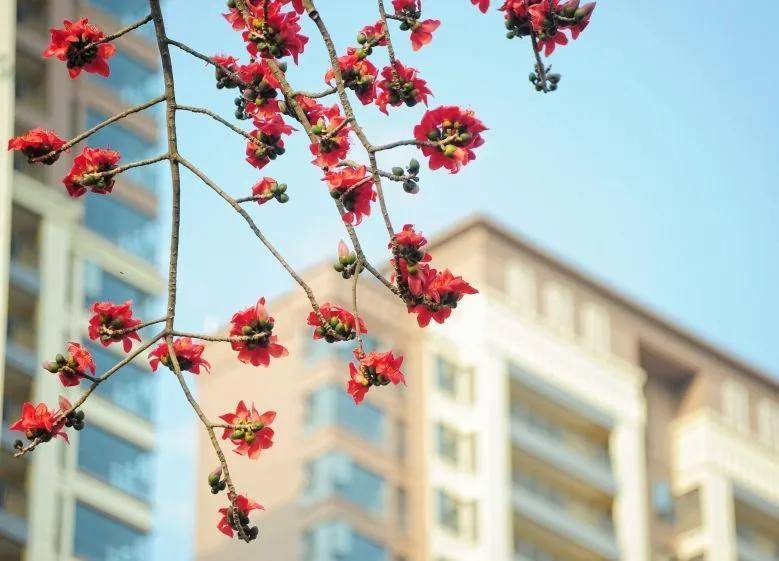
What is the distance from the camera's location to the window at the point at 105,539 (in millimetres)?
42500

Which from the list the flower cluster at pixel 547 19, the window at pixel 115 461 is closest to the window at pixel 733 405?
the window at pixel 115 461

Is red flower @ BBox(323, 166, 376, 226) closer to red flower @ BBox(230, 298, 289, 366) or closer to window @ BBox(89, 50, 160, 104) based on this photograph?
red flower @ BBox(230, 298, 289, 366)

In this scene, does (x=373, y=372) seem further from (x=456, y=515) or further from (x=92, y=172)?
(x=456, y=515)

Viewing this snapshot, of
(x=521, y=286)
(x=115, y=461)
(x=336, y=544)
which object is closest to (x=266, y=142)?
(x=115, y=461)

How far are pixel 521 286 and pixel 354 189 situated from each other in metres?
57.2

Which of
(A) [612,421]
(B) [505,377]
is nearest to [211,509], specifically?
(B) [505,377]

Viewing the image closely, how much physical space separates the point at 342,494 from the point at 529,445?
9.55 meters

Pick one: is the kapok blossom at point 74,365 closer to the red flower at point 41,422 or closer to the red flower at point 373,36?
the red flower at point 41,422

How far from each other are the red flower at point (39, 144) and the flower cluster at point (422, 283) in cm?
145

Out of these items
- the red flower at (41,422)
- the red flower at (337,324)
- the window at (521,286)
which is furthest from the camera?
the window at (521,286)

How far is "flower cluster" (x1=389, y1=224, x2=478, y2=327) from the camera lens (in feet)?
20.1

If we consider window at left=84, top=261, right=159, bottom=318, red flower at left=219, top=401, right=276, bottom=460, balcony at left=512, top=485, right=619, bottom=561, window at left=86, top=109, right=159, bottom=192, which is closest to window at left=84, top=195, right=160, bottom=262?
A: window at left=86, top=109, right=159, bottom=192

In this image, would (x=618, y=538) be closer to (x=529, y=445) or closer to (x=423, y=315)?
(x=529, y=445)

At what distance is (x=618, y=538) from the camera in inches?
2477
